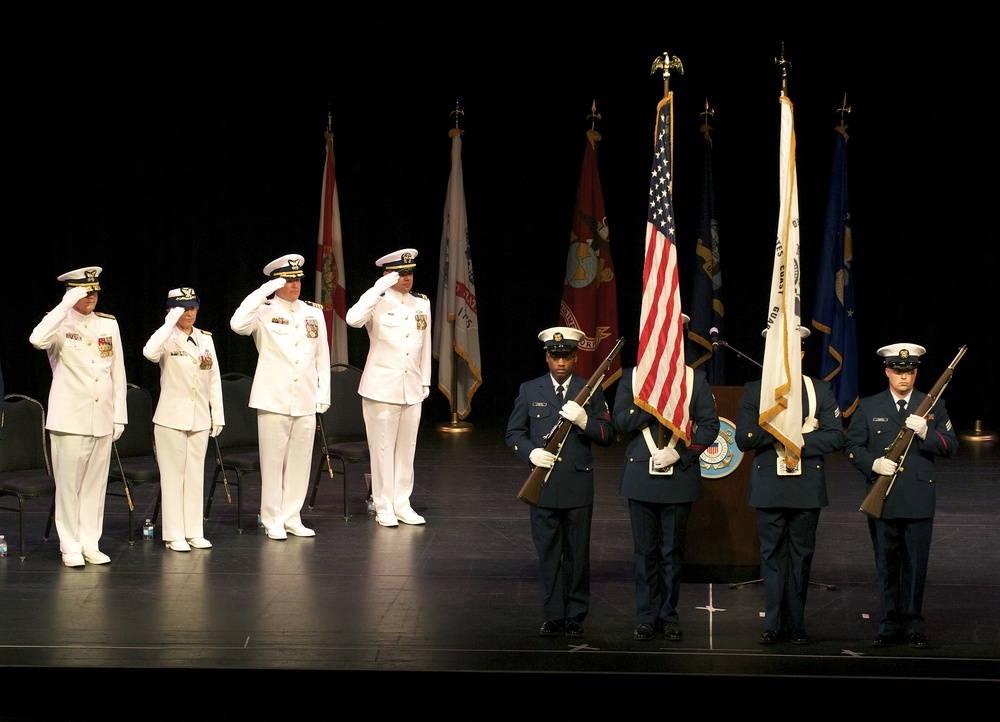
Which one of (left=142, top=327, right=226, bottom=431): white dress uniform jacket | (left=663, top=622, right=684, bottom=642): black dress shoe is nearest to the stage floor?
(left=663, top=622, right=684, bottom=642): black dress shoe

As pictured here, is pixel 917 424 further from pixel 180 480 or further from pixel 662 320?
pixel 180 480

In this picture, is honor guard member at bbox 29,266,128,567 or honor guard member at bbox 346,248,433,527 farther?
honor guard member at bbox 346,248,433,527

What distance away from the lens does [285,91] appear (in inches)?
480

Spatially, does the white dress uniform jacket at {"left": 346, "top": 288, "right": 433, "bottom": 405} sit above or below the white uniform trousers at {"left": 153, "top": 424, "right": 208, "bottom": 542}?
above

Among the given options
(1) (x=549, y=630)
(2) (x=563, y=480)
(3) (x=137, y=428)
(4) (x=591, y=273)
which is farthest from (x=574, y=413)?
(4) (x=591, y=273)

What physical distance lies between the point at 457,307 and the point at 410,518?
4.41 meters

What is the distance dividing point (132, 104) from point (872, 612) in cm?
850

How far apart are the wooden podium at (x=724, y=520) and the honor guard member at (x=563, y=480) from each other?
92 cm

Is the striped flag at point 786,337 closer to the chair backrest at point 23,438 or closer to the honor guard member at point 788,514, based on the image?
the honor guard member at point 788,514

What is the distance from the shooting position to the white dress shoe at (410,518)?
7750 mm

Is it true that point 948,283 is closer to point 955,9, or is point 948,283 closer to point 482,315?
point 955,9

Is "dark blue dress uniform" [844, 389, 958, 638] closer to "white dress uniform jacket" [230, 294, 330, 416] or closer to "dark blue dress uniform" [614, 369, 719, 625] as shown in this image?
"dark blue dress uniform" [614, 369, 719, 625]

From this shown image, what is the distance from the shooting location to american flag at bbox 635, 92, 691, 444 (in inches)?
215

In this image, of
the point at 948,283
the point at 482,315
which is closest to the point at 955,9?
the point at 948,283
